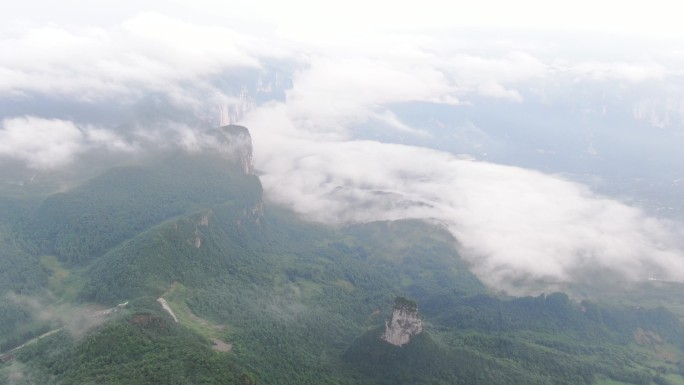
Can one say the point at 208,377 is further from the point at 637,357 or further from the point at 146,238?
the point at 637,357

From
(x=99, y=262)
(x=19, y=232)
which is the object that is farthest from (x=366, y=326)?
(x=19, y=232)

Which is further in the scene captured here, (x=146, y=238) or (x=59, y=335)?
(x=146, y=238)

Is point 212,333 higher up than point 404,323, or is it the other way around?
point 404,323

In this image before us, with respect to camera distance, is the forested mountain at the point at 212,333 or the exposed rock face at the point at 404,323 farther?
the exposed rock face at the point at 404,323

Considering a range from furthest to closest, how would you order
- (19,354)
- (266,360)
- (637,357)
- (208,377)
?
(637,357)
(266,360)
(19,354)
(208,377)

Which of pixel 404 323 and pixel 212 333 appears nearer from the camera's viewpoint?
pixel 212 333

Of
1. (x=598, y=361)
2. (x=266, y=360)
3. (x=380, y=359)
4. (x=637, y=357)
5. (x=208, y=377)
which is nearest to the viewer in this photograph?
(x=208, y=377)

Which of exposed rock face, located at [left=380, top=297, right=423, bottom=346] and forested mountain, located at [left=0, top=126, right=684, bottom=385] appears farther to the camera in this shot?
exposed rock face, located at [left=380, top=297, right=423, bottom=346]

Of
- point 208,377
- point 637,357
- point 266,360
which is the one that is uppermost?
point 208,377
